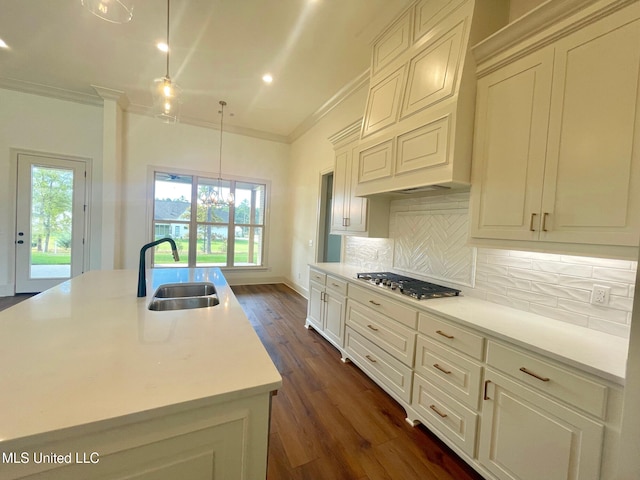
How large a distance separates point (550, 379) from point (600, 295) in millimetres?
612

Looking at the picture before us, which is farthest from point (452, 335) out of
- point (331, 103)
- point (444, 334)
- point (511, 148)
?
point (331, 103)

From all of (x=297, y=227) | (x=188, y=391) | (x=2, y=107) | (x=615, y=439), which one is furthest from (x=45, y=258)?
(x=615, y=439)

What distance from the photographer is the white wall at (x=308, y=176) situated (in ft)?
13.4

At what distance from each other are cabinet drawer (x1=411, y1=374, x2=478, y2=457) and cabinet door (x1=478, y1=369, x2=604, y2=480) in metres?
0.06

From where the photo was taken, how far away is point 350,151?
3092mm

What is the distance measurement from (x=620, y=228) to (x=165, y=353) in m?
1.94

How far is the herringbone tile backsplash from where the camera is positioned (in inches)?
54.7

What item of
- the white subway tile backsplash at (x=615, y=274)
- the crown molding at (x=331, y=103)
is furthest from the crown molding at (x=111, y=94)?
the white subway tile backsplash at (x=615, y=274)

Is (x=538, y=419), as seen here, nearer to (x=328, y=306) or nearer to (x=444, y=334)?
(x=444, y=334)

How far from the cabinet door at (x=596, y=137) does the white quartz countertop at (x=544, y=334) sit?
495mm

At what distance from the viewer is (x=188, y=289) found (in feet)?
6.59

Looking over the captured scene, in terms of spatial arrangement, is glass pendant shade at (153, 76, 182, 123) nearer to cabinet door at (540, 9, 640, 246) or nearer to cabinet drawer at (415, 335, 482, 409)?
cabinet door at (540, 9, 640, 246)

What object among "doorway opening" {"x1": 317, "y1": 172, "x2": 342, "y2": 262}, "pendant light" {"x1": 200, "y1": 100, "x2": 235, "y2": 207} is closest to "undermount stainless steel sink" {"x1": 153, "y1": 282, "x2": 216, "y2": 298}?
"doorway opening" {"x1": 317, "y1": 172, "x2": 342, "y2": 262}

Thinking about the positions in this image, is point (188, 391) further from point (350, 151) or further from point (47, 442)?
point (350, 151)
